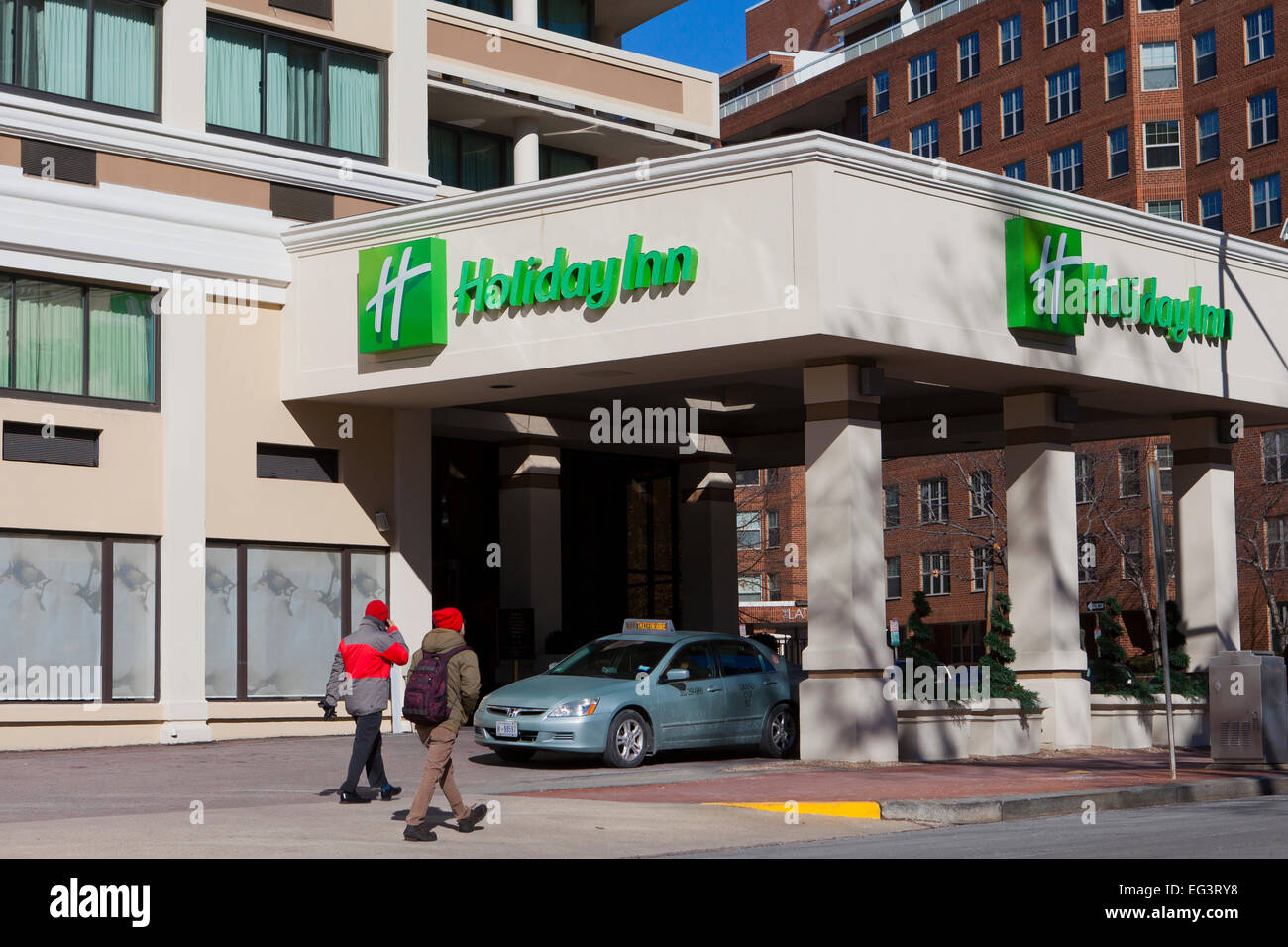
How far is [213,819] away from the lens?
545 inches

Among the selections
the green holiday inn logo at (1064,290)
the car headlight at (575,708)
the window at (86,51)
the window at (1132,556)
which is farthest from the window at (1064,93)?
the car headlight at (575,708)

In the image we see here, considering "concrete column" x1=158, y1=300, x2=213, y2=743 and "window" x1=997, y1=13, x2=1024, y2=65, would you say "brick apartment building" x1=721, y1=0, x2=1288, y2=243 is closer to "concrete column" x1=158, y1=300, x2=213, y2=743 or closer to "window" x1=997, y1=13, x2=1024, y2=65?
"window" x1=997, y1=13, x2=1024, y2=65

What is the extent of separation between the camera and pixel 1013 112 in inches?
2800

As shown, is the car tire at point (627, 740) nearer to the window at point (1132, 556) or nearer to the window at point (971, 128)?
the window at point (1132, 556)

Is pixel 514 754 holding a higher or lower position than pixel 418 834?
lower

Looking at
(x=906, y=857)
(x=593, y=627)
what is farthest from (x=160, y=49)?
(x=906, y=857)

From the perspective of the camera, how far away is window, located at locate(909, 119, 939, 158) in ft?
247

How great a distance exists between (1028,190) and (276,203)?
10.7 meters

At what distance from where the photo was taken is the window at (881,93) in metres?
78.0

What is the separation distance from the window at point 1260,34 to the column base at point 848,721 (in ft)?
155

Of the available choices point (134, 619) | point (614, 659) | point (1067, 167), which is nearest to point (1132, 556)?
point (1067, 167)

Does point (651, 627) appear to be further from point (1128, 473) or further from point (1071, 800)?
point (1128, 473)

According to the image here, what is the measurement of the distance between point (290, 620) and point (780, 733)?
7.55 m

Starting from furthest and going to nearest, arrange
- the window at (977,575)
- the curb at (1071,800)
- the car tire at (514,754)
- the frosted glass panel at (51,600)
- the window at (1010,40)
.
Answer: the window at (977,575), the window at (1010,40), the frosted glass panel at (51,600), the car tire at (514,754), the curb at (1071,800)
